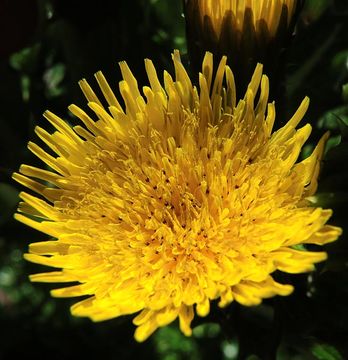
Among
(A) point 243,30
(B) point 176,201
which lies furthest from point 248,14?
(B) point 176,201

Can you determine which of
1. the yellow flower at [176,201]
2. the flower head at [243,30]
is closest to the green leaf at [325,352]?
the yellow flower at [176,201]

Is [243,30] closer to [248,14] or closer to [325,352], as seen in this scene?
[248,14]

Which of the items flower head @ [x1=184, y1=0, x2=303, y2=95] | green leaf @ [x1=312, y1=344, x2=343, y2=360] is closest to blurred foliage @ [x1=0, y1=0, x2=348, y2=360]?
green leaf @ [x1=312, y1=344, x2=343, y2=360]

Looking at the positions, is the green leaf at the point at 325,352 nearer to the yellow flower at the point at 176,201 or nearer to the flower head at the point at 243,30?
the yellow flower at the point at 176,201

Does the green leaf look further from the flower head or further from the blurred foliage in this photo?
the flower head

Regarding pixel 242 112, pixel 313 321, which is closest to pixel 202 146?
pixel 242 112
